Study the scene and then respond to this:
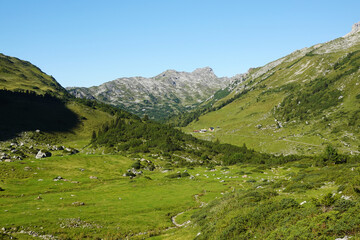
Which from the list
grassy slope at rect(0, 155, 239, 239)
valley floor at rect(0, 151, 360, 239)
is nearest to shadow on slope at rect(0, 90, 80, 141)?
grassy slope at rect(0, 155, 239, 239)

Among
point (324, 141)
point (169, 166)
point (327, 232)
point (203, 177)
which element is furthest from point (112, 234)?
point (324, 141)

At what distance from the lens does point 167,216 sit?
47.5 m

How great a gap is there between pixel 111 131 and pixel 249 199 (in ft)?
525

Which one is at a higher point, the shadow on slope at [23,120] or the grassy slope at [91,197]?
the shadow on slope at [23,120]

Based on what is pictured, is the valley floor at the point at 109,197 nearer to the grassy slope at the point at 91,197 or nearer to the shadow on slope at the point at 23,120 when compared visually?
the grassy slope at the point at 91,197

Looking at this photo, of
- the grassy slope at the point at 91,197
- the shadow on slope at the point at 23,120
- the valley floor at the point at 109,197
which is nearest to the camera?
the valley floor at the point at 109,197

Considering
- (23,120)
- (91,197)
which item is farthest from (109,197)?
(23,120)

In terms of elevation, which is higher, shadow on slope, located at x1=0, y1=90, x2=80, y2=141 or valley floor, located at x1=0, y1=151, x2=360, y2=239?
shadow on slope, located at x1=0, y1=90, x2=80, y2=141

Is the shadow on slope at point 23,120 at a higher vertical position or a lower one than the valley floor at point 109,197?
higher

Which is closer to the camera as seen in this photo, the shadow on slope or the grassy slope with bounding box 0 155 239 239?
the grassy slope with bounding box 0 155 239 239

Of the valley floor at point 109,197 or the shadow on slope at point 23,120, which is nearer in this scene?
the valley floor at point 109,197

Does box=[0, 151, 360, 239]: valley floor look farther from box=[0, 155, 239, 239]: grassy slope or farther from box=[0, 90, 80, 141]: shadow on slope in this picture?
box=[0, 90, 80, 141]: shadow on slope

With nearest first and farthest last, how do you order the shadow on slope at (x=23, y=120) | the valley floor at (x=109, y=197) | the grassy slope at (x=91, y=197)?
the valley floor at (x=109, y=197) → the grassy slope at (x=91, y=197) → the shadow on slope at (x=23, y=120)

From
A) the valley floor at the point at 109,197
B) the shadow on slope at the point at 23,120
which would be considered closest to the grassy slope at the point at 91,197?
the valley floor at the point at 109,197
